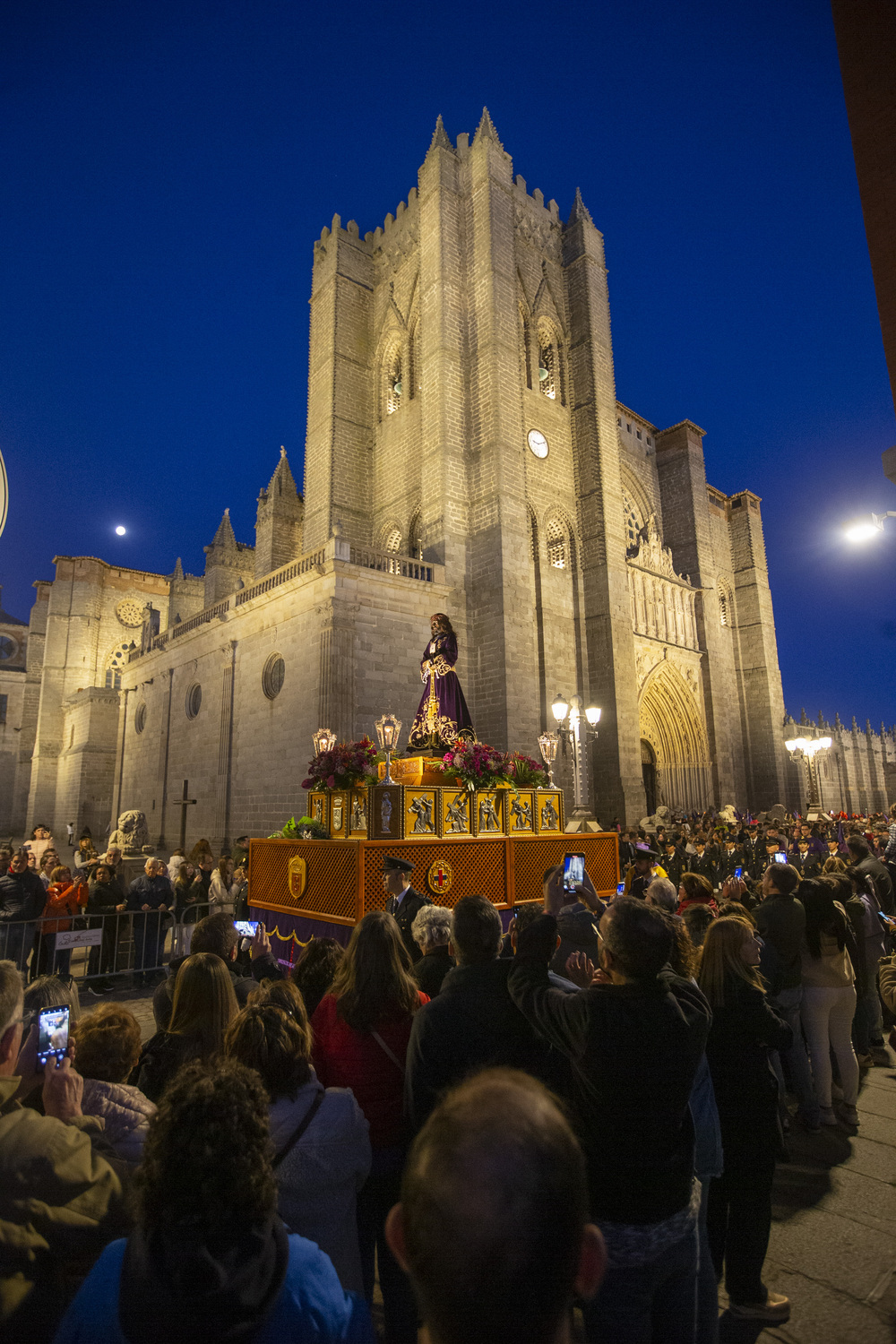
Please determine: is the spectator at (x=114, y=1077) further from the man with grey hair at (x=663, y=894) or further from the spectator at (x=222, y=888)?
the spectator at (x=222, y=888)

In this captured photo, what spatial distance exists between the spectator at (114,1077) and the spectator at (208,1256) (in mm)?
986

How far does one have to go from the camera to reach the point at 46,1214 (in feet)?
5.60

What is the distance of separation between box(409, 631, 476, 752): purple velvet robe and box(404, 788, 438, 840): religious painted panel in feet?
6.22

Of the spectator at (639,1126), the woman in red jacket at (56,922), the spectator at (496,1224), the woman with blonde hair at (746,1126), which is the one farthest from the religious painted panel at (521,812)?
the spectator at (496,1224)

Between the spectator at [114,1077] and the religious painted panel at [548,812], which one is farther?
the religious painted panel at [548,812]

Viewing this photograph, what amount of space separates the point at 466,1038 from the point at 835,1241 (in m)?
2.63

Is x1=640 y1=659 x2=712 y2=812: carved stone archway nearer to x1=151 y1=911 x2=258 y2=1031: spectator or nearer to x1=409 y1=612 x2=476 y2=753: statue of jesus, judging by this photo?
x1=409 y1=612 x2=476 y2=753: statue of jesus

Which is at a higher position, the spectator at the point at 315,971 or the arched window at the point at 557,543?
the arched window at the point at 557,543

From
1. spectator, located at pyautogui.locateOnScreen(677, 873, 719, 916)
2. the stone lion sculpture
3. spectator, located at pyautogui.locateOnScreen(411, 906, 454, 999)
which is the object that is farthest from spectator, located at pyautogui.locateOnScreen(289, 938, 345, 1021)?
the stone lion sculpture

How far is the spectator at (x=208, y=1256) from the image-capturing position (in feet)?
3.78

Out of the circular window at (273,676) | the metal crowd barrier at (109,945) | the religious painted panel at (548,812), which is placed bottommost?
the metal crowd barrier at (109,945)

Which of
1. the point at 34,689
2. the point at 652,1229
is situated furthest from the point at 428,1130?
the point at 34,689

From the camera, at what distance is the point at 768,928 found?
15.4 feet

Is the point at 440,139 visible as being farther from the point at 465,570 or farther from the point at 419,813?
the point at 419,813
